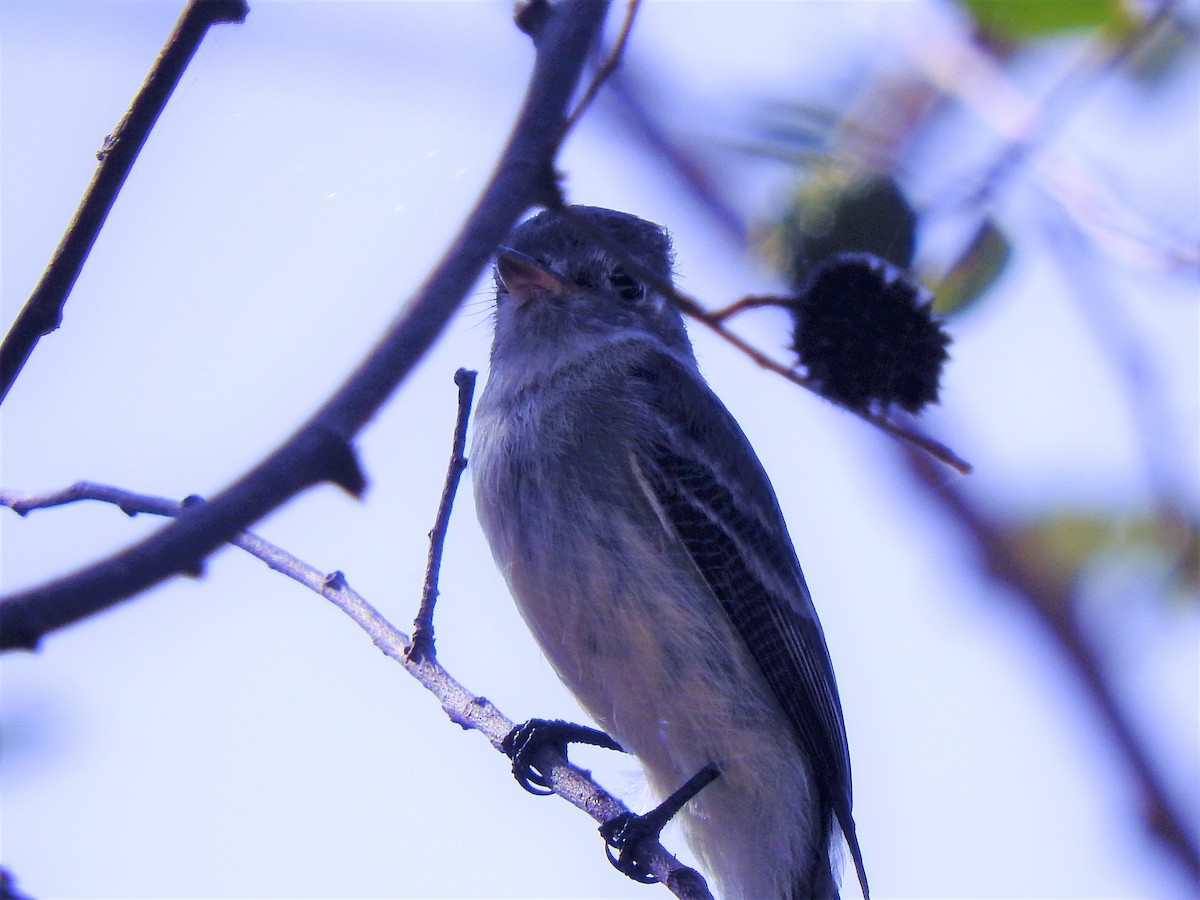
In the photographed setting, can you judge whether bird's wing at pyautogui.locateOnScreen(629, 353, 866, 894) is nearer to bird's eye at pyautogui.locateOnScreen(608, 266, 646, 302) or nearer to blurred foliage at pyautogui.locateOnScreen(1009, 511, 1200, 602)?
bird's eye at pyautogui.locateOnScreen(608, 266, 646, 302)

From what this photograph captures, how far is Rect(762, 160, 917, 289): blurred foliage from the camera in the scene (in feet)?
6.16

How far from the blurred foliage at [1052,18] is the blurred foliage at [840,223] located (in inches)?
11.3

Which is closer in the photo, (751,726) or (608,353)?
(751,726)

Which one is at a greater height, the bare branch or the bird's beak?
the bare branch

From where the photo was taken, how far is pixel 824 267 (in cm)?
201

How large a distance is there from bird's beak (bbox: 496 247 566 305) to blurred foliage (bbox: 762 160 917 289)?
236cm

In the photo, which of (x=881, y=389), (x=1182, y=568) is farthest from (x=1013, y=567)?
(x=1182, y=568)

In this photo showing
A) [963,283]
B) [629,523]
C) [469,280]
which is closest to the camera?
[469,280]

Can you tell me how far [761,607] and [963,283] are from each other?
2.08 meters

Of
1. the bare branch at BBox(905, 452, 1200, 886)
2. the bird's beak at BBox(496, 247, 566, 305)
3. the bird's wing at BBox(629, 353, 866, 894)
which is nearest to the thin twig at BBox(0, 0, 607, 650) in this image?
the bare branch at BBox(905, 452, 1200, 886)

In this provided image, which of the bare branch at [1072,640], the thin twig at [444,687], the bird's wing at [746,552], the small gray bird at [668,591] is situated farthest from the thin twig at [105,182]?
the bird's wing at [746,552]

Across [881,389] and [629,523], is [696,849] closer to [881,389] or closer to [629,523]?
[629,523]

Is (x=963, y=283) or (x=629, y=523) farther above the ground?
(x=963, y=283)

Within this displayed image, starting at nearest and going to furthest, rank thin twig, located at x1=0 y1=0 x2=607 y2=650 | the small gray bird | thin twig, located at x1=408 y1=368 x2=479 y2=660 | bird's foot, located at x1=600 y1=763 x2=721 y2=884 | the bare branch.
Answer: thin twig, located at x1=0 y1=0 x2=607 y2=650 < the bare branch < thin twig, located at x1=408 y1=368 x2=479 y2=660 < bird's foot, located at x1=600 y1=763 x2=721 y2=884 < the small gray bird
